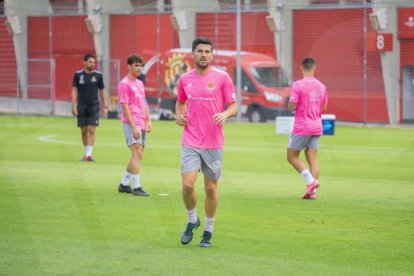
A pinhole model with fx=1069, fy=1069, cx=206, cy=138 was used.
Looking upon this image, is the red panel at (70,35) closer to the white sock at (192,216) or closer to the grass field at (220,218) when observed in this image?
the grass field at (220,218)

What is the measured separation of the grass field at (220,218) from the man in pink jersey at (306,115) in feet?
2.04

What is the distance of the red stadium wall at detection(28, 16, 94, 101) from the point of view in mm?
49125

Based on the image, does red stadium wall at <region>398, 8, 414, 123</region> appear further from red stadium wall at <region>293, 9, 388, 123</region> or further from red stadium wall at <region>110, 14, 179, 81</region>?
red stadium wall at <region>110, 14, 179, 81</region>

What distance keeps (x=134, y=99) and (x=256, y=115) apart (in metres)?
24.6

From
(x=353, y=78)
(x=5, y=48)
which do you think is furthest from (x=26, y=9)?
(x=353, y=78)

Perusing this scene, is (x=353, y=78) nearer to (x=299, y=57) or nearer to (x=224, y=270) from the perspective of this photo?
(x=299, y=57)

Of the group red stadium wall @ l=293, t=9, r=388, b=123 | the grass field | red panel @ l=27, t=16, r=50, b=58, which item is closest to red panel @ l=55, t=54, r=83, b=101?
red panel @ l=27, t=16, r=50, b=58

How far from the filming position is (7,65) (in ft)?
158

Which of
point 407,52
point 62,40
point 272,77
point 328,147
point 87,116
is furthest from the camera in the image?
point 62,40

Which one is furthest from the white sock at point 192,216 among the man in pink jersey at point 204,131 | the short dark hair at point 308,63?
the short dark hair at point 308,63

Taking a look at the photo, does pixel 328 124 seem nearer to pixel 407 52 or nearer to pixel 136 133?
pixel 407 52

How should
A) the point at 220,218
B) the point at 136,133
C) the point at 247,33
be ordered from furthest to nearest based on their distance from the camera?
the point at 247,33 < the point at 136,133 < the point at 220,218

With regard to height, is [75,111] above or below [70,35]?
below

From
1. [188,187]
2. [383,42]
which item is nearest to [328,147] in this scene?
[383,42]
